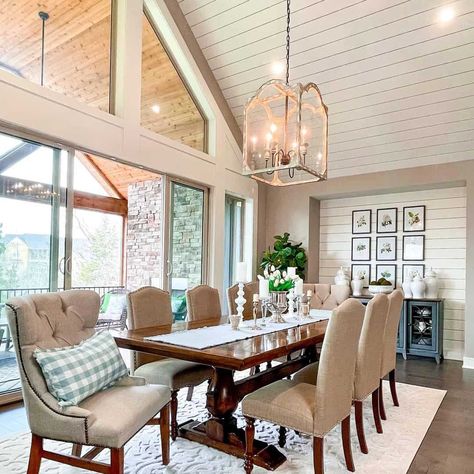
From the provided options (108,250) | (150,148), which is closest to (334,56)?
(150,148)

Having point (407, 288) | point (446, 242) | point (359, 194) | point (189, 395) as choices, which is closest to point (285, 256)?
point (359, 194)

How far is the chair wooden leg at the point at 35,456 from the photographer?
1978 mm

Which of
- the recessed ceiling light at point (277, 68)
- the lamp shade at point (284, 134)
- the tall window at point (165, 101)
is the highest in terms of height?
the recessed ceiling light at point (277, 68)

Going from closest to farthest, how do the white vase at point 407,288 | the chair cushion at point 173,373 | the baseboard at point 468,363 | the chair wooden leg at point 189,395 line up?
the chair cushion at point 173,373 < the chair wooden leg at point 189,395 < the baseboard at point 468,363 < the white vase at point 407,288

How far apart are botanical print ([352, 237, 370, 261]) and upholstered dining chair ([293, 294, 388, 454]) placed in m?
3.47

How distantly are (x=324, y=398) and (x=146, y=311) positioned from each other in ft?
→ 5.00

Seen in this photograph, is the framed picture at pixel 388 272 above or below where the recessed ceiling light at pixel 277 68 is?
below

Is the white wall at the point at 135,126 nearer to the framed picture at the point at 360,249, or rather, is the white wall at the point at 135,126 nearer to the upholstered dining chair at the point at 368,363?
the framed picture at the point at 360,249

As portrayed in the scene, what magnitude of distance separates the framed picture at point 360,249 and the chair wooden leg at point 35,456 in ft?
17.2

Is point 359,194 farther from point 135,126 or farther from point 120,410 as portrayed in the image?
point 120,410

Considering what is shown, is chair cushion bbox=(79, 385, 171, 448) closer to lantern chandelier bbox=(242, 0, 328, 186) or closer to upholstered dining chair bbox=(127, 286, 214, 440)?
upholstered dining chair bbox=(127, 286, 214, 440)

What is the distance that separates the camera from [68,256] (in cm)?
390

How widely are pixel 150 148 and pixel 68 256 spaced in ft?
5.08

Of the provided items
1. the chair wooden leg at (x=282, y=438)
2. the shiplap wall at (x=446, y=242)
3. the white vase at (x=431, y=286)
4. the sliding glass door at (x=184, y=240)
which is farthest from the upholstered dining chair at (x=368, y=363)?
the shiplap wall at (x=446, y=242)
